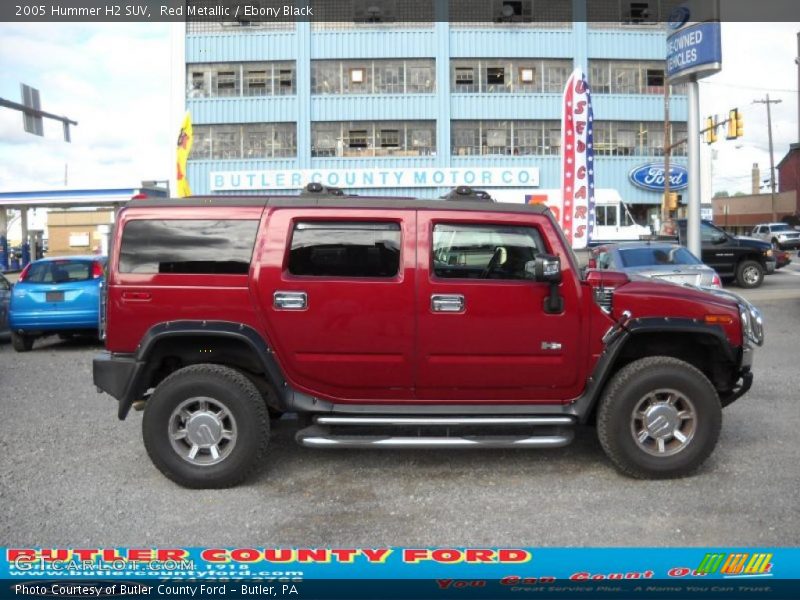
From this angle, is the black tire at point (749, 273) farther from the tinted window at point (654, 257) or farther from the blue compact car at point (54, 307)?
the blue compact car at point (54, 307)

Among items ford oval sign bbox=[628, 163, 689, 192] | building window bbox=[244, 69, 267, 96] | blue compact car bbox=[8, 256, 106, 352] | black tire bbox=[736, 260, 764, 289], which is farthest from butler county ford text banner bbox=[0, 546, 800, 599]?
ford oval sign bbox=[628, 163, 689, 192]

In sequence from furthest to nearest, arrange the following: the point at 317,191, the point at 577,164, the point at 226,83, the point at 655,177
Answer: the point at 655,177 → the point at 226,83 → the point at 577,164 → the point at 317,191

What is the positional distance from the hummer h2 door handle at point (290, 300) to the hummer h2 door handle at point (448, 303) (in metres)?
0.83

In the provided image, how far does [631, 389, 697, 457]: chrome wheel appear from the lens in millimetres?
4945

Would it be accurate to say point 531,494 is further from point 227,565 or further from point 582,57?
point 582,57

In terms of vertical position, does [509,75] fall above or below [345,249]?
above

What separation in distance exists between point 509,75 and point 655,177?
29.6 ft

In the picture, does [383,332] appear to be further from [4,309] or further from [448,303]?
[4,309]

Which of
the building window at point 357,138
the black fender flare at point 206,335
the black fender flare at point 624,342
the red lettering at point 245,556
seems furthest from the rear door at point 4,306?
the building window at point 357,138

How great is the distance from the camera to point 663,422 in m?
4.96

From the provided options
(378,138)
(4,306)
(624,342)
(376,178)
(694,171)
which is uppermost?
(378,138)

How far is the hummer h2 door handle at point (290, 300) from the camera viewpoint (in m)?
4.92

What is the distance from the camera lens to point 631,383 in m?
4.91

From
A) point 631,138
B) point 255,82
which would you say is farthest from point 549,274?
point 631,138
